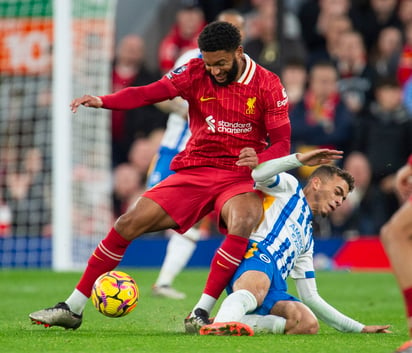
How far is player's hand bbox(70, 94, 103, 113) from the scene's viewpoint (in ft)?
21.8

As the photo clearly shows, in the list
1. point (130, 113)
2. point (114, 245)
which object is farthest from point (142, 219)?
point (130, 113)

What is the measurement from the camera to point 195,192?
7.02 metres

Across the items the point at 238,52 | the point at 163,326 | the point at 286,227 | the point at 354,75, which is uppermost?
the point at 354,75

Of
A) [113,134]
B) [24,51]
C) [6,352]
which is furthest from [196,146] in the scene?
[113,134]

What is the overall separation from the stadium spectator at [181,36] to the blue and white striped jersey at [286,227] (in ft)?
29.5

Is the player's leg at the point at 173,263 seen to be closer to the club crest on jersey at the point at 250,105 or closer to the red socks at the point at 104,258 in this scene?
the red socks at the point at 104,258

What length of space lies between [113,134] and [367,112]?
395 cm

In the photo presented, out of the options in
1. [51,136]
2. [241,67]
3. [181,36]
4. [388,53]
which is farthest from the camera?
[181,36]

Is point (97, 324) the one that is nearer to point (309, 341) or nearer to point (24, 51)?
point (309, 341)

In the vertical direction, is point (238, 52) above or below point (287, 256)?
above

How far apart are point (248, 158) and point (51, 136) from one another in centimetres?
881

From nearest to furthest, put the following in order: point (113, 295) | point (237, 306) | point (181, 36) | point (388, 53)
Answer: point (237, 306) → point (113, 295) → point (388, 53) → point (181, 36)

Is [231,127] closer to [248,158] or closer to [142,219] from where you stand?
[248,158]

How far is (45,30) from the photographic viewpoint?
46.2ft
